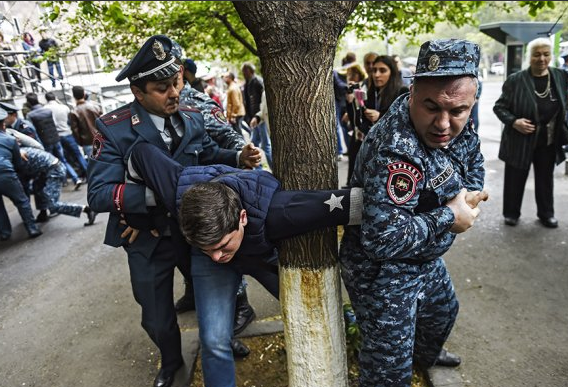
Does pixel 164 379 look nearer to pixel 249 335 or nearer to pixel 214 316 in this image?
pixel 249 335

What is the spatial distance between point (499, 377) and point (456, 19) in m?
4.62

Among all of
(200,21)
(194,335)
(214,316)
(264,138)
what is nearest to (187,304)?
(194,335)

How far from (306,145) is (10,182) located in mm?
5386

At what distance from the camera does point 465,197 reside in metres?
1.88

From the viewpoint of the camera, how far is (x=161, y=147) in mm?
2438

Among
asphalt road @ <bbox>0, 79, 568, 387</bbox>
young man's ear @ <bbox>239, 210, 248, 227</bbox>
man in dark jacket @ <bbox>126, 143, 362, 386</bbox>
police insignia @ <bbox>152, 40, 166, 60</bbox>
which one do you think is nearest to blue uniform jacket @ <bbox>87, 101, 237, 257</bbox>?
man in dark jacket @ <bbox>126, 143, 362, 386</bbox>

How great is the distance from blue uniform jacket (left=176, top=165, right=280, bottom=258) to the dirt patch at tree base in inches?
45.0

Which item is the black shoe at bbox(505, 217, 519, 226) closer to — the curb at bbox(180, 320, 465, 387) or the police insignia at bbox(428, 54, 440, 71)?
the curb at bbox(180, 320, 465, 387)

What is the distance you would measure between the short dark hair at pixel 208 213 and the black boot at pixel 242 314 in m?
1.65

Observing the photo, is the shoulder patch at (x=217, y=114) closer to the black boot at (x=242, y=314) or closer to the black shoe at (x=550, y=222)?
the black boot at (x=242, y=314)

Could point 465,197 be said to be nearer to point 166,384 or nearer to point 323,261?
point 323,261

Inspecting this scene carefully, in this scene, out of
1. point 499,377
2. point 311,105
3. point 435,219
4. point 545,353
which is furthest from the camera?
point 545,353

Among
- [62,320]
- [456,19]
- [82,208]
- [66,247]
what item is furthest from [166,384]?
[456,19]

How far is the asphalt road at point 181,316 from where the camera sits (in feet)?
9.93
